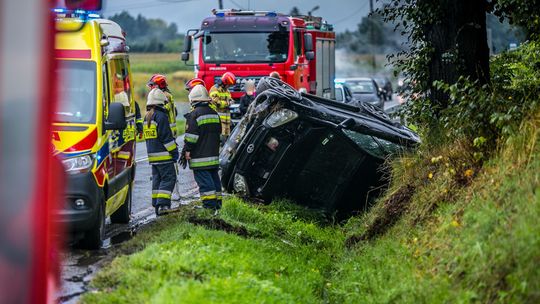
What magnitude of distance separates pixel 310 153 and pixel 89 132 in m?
3.14

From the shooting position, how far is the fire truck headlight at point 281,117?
1228cm

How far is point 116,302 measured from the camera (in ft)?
24.5

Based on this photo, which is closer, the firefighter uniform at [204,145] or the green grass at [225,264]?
the green grass at [225,264]

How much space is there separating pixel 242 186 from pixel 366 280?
419 cm

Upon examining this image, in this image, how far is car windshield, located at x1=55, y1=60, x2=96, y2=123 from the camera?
34.1 feet

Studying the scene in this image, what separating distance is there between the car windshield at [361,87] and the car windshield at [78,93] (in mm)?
32761

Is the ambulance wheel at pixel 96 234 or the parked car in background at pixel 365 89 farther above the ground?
the ambulance wheel at pixel 96 234

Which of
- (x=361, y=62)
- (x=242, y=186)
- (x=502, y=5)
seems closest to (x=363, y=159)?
(x=242, y=186)

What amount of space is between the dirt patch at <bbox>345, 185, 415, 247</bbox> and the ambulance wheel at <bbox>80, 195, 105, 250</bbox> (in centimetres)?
278

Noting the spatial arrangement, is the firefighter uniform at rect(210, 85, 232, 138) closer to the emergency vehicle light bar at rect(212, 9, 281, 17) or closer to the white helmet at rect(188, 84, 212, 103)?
the white helmet at rect(188, 84, 212, 103)

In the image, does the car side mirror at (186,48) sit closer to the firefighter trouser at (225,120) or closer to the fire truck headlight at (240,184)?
the firefighter trouser at (225,120)

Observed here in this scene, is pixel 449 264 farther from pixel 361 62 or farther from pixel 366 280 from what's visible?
pixel 361 62

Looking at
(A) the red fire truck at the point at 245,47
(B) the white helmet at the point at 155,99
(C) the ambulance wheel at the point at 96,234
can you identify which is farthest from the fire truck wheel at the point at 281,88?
(A) the red fire truck at the point at 245,47

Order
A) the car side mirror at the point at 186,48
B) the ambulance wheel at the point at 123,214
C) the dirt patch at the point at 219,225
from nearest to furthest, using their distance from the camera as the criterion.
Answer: the dirt patch at the point at 219,225, the ambulance wheel at the point at 123,214, the car side mirror at the point at 186,48
